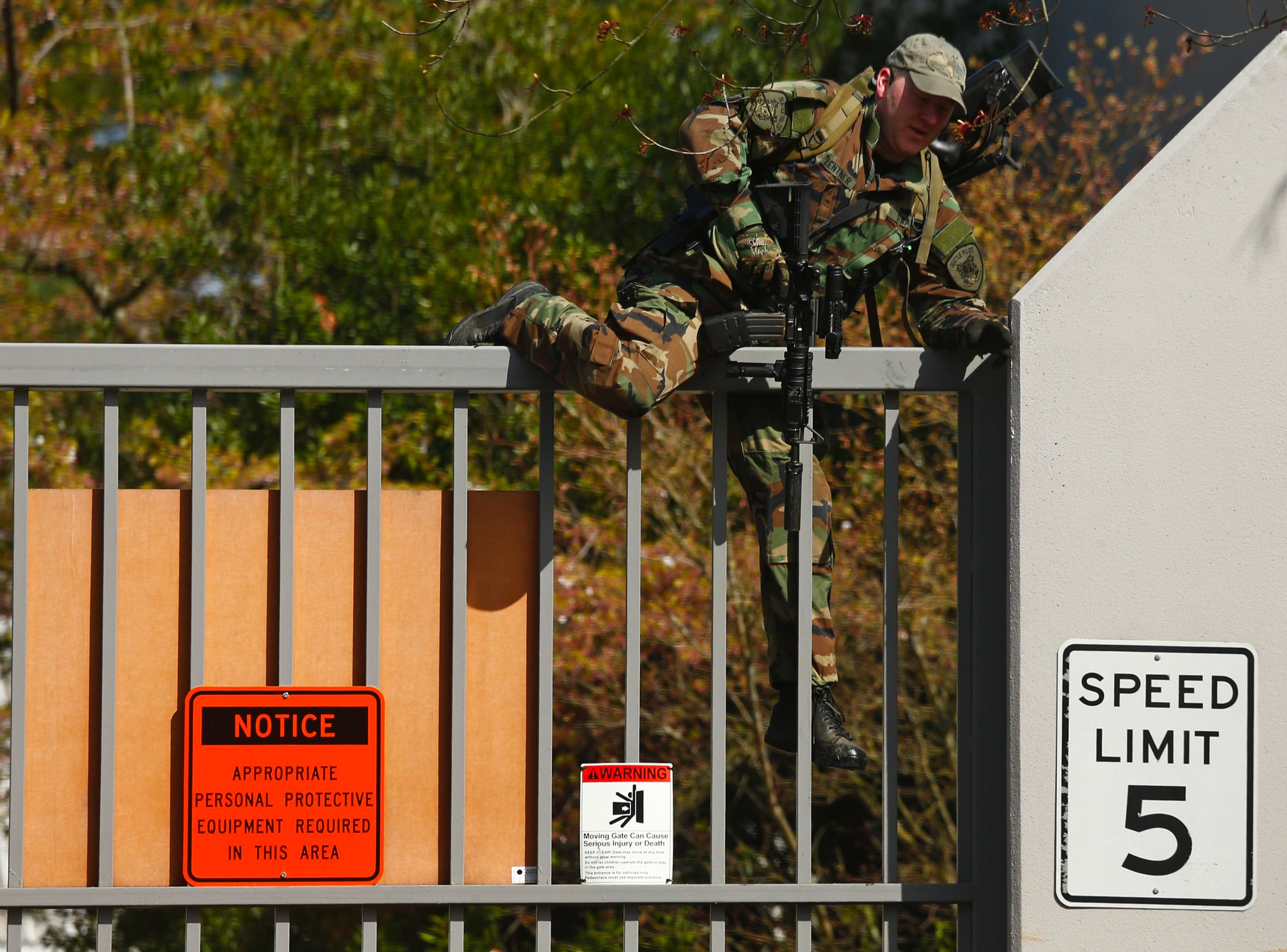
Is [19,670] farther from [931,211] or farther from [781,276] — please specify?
[931,211]

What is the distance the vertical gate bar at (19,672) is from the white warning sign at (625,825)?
124 cm

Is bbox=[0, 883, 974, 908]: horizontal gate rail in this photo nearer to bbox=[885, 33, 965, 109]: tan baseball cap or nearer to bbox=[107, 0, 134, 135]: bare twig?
bbox=[885, 33, 965, 109]: tan baseball cap

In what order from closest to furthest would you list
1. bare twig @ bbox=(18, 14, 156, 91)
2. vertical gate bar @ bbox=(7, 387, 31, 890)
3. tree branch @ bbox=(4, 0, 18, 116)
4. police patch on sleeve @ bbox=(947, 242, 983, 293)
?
vertical gate bar @ bbox=(7, 387, 31, 890) → police patch on sleeve @ bbox=(947, 242, 983, 293) → tree branch @ bbox=(4, 0, 18, 116) → bare twig @ bbox=(18, 14, 156, 91)

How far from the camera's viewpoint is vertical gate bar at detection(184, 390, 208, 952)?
2848 mm

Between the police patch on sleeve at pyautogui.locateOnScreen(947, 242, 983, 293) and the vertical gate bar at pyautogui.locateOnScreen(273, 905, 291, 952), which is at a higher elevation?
the police patch on sleeve at pyautogui.locateOnScreen(947, 242, 983, 293)

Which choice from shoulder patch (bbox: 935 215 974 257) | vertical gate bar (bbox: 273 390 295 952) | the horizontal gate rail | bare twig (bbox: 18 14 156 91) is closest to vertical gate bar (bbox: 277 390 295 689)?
vertical gate bar (bbox: 273 390 295 952)

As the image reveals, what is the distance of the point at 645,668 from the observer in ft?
25.8

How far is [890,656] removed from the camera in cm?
292

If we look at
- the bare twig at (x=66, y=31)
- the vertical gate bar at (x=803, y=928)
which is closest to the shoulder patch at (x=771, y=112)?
the vertical gate bar at (x=803, y=928)

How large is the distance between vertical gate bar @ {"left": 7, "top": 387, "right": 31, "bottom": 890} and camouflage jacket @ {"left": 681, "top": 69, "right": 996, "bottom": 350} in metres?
1.72

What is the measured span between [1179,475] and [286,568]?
1928mm

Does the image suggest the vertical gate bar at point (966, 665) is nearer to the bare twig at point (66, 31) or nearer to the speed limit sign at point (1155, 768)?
the speed limit sign at point (1155, 768)

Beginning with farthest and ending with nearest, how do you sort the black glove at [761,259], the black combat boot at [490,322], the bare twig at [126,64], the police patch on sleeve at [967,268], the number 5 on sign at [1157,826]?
the bare twig at [126,64], the police patch on sleeve at [967,268], the black glove at [761,259], the black combat boot at [490,322], the number 5 on sign at [1157,826]

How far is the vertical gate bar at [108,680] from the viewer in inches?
112
